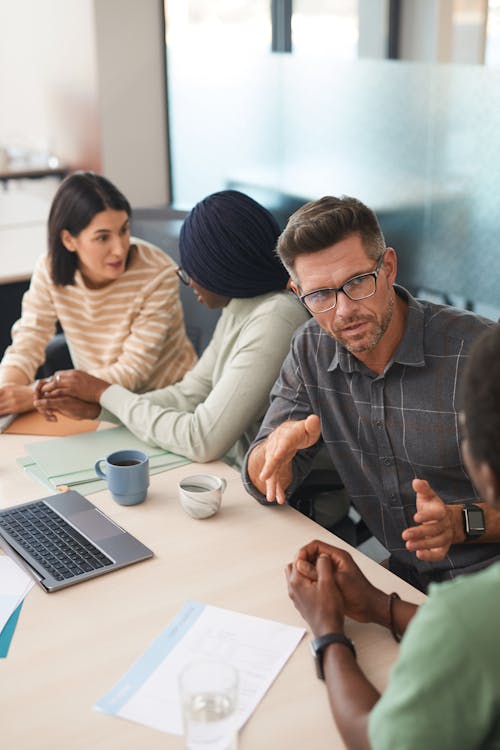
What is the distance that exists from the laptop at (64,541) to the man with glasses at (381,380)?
288 millimetres

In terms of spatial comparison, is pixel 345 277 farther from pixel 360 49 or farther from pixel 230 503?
pixel 360 49

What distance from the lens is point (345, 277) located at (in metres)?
1.58

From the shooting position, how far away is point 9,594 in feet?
4.58

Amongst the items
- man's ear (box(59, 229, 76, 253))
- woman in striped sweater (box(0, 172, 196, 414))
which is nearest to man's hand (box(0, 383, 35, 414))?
woman in striped sweater (box(0, 172, 196, 414))

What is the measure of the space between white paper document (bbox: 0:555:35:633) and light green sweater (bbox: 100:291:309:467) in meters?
0.50

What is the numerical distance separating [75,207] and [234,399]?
89cm

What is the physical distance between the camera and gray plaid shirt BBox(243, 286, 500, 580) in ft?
5.23

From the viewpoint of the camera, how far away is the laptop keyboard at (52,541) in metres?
1.47

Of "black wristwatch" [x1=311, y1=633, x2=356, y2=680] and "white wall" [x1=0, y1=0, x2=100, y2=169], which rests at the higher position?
"white wall" [x1=0, y1=0, x2=100, y2=169]

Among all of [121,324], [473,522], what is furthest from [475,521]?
[121,324]

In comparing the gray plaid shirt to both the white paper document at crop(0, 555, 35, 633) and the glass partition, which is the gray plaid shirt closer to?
the white paper document at crop(0, 555, 35, 633)

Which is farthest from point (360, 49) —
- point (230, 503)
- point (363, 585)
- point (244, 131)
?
point (363, 585)

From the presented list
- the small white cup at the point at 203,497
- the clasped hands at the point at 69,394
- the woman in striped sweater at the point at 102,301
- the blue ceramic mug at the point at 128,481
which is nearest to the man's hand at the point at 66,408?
the clasped hands at the point at 69,394

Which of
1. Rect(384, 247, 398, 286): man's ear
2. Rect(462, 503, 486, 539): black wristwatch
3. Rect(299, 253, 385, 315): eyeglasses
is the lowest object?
Rect(462, 503, 486, 539): black wristwatch
